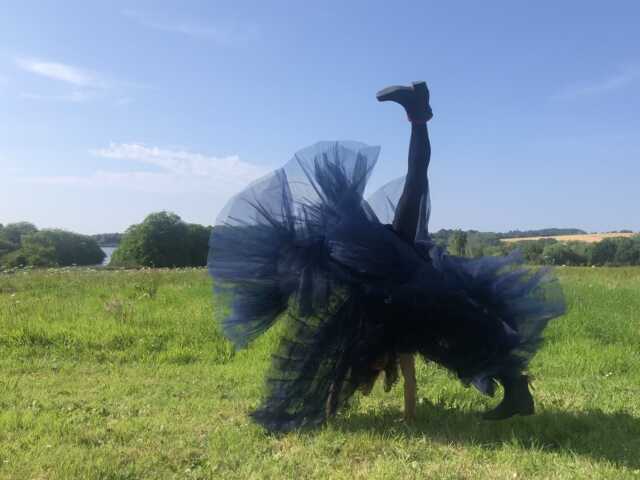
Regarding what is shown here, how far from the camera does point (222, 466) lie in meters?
4.24

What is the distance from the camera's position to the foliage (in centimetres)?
4769

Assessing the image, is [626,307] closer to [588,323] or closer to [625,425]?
[588,323]

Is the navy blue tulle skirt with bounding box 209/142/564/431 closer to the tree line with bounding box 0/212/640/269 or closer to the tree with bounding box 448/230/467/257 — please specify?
the tree with bounding box 448/230/467/257

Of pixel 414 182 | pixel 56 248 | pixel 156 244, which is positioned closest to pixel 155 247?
pixel 156 244

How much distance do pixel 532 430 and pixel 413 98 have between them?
9.50ft

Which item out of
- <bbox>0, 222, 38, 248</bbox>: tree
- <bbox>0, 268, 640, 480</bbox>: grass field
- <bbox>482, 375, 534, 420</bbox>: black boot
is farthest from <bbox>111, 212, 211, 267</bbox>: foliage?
<bbox>482, 375, 534, 420</bbox>: black boot

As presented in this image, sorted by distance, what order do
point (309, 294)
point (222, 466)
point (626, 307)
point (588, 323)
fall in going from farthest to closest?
point (626, 307) → point (588, 323) → point (309, 294) → point (222, 466)

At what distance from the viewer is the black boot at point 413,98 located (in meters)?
4.89

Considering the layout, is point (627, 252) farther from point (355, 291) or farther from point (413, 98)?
point (355, 291)

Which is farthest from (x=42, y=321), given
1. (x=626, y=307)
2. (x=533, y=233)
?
(x=533, y=233)

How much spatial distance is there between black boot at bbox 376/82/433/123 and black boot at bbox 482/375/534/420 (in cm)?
223

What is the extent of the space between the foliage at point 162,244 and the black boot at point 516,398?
142 feet

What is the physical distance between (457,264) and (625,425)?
204 cm

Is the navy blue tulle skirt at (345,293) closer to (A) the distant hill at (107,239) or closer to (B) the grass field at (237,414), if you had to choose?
(B) the grass field at (237,414)
